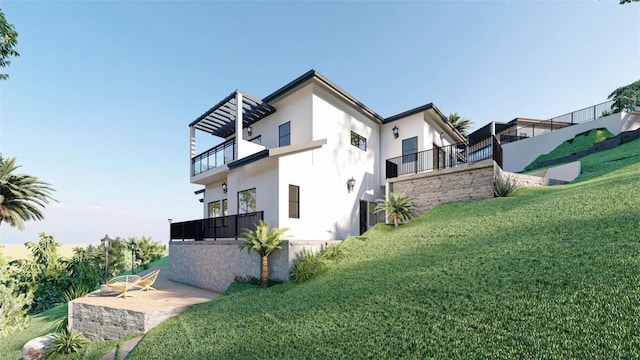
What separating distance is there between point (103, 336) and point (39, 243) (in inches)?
646

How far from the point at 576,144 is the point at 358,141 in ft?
59.8

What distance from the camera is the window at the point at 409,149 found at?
14852 mm

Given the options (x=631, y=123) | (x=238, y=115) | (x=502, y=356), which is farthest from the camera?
(x=631, y=123)

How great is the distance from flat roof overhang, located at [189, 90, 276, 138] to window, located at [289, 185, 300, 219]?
470 centimetres

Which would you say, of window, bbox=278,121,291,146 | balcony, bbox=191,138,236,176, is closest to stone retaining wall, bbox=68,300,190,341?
balcony, bbox=191,138,236,176

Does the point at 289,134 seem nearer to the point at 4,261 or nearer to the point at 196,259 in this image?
the point at 196,259

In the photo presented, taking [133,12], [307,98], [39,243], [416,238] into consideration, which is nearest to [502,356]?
[416,238]

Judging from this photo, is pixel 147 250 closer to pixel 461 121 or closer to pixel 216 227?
pixel 216 227

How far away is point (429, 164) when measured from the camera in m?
14.4

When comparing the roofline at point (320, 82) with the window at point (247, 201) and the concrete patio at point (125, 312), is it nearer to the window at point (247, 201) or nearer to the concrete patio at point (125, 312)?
the window at point (247, 201)

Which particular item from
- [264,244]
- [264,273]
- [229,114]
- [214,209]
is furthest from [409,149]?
[214,209]

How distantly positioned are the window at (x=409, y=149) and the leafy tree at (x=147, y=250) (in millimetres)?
24195

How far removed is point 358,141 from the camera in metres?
15.1

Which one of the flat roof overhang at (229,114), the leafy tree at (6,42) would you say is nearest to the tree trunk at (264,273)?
the flat roof overhang at (229,114)
